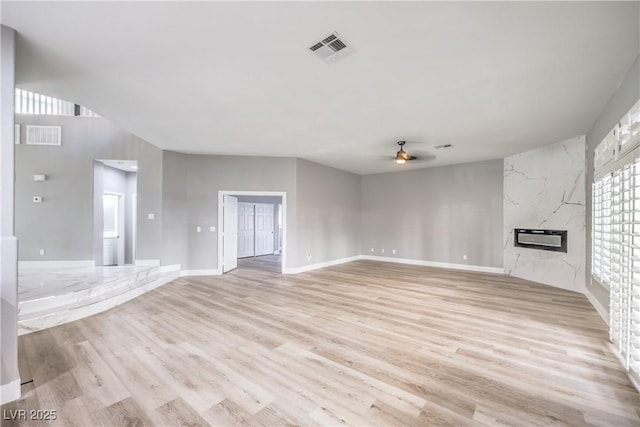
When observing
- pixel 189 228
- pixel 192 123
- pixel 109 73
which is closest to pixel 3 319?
pixel 109 73

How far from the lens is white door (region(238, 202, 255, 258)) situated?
364 inches

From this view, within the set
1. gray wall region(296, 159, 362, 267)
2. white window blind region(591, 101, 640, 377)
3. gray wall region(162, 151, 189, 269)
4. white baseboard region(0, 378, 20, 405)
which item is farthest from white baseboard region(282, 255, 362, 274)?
white window blind region(591, 101, 640, 377)

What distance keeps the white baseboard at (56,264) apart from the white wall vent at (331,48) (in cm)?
666

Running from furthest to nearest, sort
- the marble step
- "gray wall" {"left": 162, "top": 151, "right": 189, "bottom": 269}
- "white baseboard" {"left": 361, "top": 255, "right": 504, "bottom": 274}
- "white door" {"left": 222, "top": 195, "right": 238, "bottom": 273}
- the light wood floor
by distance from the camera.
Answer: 1. "white baseboard" {"left": 361, "top": 255, "right": 504, "bottom": 274}
2. "white door" {"left": 222, "top": 195, "right": 238, "bottom": 273}
3. "gray wall" {"left": 162, "top": 151, "right": 189, "bottom": 269}
4. the marble step
5. the light wood floor

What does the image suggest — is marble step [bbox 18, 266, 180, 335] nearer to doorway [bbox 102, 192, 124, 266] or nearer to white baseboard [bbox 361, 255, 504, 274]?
doorway [bbox 102, 192, 124, 266]

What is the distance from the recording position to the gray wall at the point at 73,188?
5.69 metres

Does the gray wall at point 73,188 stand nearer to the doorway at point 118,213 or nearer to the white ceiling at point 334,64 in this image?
the doorway at point 118,213

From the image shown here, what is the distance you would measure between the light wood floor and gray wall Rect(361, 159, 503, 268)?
2.68 metres

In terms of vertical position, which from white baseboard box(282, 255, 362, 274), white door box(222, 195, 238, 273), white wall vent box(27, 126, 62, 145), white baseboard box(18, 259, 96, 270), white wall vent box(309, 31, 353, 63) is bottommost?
white baseboard box(282, 255, 362, 274)

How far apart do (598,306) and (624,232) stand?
233cm

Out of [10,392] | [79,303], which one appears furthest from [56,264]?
[10,392]

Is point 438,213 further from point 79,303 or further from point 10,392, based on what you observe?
point 10,392

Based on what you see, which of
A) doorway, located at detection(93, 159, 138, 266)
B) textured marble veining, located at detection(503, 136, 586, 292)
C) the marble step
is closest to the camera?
the marble step

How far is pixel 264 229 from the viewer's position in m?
10.2
